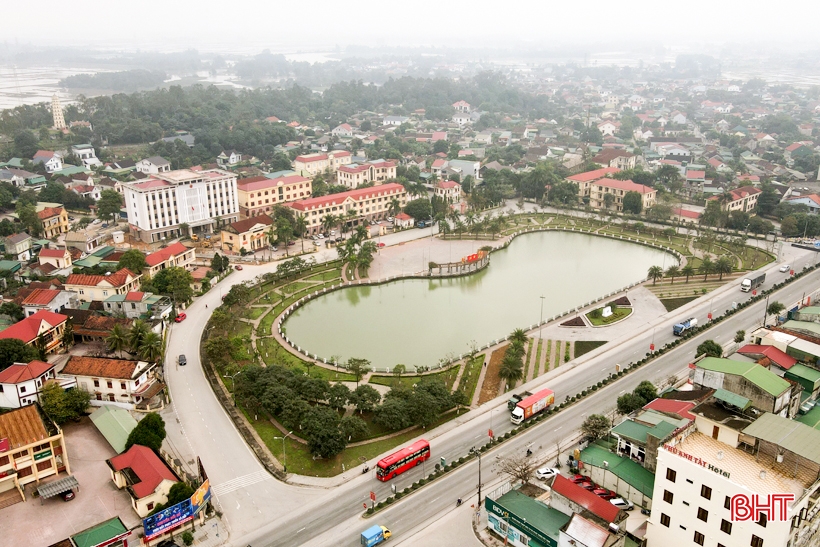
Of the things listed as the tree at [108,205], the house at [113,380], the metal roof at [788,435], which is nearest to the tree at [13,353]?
the house at [113,380]

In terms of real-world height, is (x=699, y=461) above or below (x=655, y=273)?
above

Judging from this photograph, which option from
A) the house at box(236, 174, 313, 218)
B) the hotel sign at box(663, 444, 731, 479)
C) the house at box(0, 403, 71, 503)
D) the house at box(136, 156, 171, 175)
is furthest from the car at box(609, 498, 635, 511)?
the house at box(136, 156, 171, 175)

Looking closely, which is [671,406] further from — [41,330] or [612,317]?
[41,330]

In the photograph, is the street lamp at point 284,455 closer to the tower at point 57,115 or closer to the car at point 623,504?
the car at point 623,504

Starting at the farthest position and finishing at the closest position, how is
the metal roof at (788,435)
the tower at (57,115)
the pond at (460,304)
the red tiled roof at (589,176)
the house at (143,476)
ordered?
the tower at (57,115) < the red tiled roof at (589,176) < the pond at (460,304) < the house at (143,476) < the metal roof at (788,435)

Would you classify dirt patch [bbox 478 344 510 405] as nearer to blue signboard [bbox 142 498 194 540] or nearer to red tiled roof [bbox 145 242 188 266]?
blue signboard [bbox 142 498 194 540]

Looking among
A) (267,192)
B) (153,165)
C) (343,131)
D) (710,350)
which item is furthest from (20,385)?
(343,131)

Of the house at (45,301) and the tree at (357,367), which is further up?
the house at (45,301)

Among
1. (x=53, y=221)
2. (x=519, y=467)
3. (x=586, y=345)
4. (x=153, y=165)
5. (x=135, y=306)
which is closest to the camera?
(x=519, y=467)

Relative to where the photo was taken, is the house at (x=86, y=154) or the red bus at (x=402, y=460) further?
the house at (x=86, y=154)
